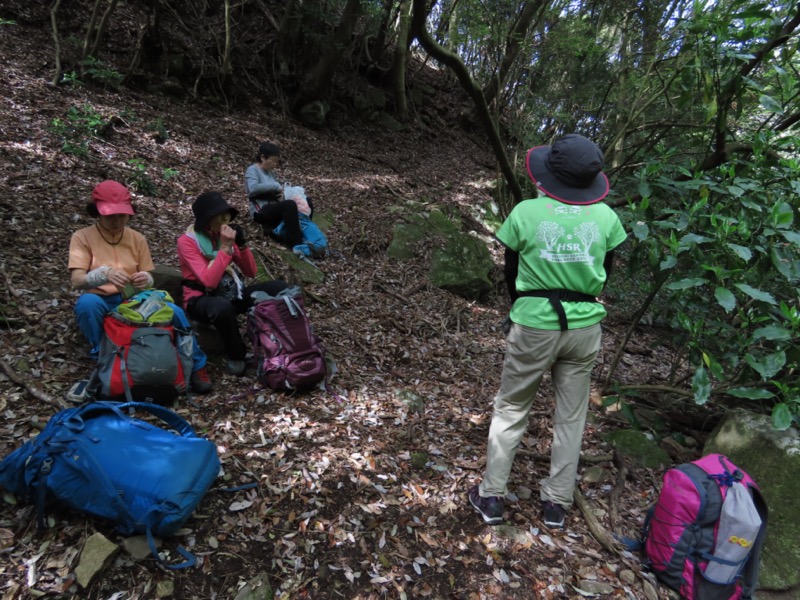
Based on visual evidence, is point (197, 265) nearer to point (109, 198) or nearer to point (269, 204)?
point (109, 198)

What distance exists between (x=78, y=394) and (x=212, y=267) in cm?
129

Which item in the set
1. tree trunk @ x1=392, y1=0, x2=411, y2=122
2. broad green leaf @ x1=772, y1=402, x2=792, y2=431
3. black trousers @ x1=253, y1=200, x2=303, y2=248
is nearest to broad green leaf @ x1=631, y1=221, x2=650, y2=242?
broad green leaf @ x1=772, y1=402, x2=792, y2=431

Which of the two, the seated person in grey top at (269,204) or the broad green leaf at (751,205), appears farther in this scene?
the seated person in grey top at (269,204)

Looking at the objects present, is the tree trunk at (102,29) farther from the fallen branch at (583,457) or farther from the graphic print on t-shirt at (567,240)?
the fallen branch at (583,457)

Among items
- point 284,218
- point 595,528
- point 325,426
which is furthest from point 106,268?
point 595,528

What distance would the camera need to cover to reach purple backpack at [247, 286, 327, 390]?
11.6 ft

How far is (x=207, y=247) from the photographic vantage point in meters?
3.80

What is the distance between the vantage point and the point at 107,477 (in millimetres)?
2053

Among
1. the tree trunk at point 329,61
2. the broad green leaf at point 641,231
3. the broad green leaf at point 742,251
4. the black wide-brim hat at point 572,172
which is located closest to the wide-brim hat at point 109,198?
the black wide-brim hat at point 572,172

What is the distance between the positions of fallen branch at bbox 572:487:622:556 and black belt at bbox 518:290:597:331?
131 cm

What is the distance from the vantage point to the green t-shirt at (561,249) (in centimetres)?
237

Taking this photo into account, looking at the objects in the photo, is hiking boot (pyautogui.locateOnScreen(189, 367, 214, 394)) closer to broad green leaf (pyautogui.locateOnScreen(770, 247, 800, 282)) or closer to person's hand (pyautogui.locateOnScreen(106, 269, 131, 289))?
person's hand (pyautogui.locateOnScreen(106, 269, 131, 289))

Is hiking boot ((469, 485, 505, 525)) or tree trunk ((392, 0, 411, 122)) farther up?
tree trunk ((392, 0, 411, 122))

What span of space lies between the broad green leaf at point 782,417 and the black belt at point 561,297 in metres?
1.47
